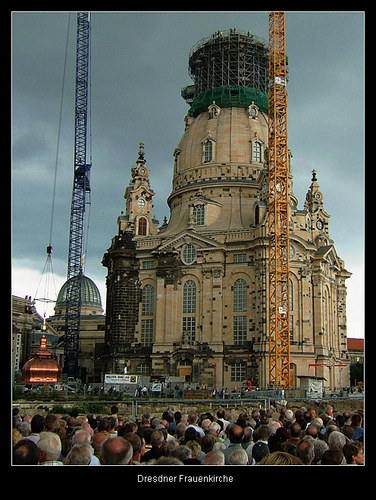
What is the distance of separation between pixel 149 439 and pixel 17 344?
90.8 m

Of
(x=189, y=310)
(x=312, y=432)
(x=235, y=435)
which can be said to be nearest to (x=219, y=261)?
(x=189, y=310)

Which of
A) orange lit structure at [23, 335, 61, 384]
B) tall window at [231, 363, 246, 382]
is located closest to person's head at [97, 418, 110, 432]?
orange lit structure at [23, 335, 61, 384]

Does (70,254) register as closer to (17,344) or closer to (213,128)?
(17,344)

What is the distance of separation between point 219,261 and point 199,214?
8.79 metres

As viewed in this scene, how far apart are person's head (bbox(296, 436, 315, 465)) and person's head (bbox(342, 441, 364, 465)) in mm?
691

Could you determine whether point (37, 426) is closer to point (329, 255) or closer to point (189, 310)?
point (189, 310)

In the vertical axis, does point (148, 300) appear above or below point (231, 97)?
below

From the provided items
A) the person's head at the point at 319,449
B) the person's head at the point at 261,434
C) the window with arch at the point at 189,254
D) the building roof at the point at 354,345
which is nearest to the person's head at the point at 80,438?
the person's head at the point at 261,434

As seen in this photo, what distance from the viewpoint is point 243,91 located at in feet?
305

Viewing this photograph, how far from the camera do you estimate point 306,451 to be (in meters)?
13.3

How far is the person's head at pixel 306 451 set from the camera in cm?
1311

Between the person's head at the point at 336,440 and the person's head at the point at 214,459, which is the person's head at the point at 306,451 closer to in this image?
the person's head at the point at 336,440

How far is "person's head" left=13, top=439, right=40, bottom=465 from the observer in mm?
11070

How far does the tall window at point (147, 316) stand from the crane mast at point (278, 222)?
16.6 metres
